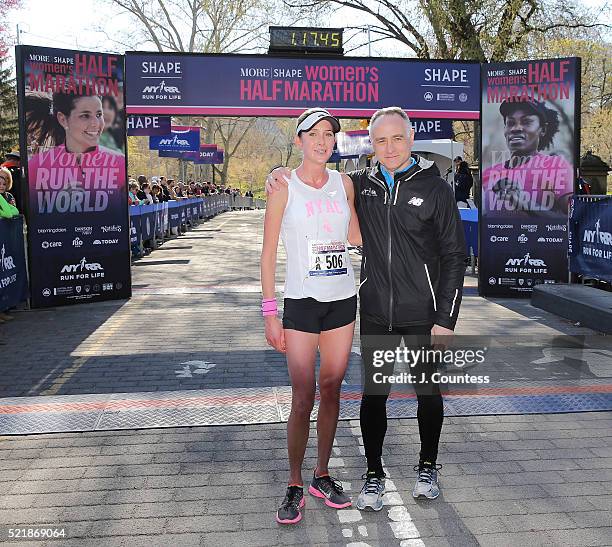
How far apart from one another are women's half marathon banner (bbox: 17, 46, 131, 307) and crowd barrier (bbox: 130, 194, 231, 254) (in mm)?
6150

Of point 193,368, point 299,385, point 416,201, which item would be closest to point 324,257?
point 416,201

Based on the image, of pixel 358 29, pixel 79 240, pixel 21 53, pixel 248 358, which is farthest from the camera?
pixel 358 29

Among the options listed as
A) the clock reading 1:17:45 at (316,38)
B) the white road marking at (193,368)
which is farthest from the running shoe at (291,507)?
the clock reading 1:17:45 at (316,38)

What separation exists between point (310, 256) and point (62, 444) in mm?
2431

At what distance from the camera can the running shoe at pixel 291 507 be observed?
3732 mm

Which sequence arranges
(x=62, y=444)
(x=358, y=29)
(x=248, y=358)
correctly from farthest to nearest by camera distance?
(x=358, y=29) → (x=248, y=358) → (x=62, y=444)

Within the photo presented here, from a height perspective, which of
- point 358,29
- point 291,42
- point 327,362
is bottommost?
point 327,362

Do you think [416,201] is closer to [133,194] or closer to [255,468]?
[255,468]

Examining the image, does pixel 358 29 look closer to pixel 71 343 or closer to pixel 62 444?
pixel 71 343

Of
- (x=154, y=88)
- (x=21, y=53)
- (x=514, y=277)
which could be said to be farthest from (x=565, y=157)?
(x=21, y=53)

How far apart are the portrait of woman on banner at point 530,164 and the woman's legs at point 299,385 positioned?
8.36m

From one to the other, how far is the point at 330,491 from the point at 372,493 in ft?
0.75

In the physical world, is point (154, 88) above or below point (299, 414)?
above

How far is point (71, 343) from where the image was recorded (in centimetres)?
838
